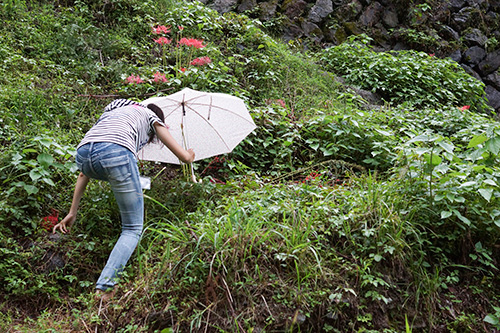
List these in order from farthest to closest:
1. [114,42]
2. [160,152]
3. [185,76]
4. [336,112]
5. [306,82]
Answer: [306,82], [114,42], [185,76], [336,112], [160,152]

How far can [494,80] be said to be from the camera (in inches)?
397

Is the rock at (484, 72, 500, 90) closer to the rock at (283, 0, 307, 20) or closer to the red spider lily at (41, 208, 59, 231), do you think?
the rock at (283, 0, 307, 20)

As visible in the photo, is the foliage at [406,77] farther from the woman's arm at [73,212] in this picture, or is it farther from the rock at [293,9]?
the woman's arm at [73,212]

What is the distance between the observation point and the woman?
260cm

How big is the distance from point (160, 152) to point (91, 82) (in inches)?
94.1

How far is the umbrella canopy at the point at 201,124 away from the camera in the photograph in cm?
365

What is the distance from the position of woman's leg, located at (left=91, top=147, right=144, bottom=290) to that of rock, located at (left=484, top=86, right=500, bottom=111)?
33.6ft

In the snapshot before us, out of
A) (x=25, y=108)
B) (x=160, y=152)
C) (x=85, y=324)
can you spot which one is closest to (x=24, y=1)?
(x=25, y=108)

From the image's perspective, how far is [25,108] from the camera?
4.28 metres

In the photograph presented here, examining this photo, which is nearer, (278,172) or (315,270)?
(315,270)

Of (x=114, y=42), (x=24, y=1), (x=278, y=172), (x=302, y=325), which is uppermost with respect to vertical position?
(x=24, y=1)

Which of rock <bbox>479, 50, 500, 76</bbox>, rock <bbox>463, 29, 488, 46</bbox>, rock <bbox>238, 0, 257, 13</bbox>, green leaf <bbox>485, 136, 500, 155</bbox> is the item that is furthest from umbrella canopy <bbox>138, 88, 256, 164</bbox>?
rock <bbox>463, 29, 488, 46</bbox>

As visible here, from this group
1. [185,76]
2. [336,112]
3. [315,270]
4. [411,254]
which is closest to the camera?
[315,270]

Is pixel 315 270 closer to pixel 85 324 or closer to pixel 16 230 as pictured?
pixel 85 324
